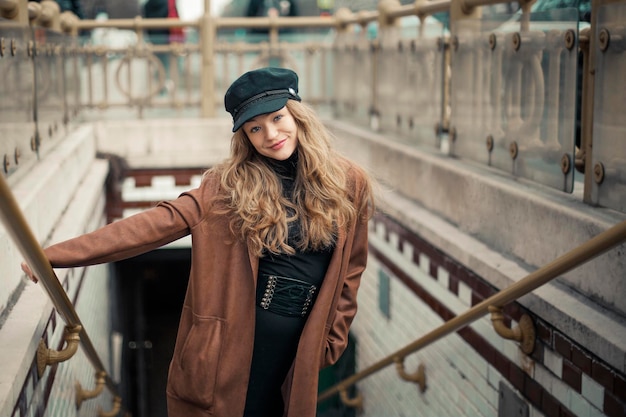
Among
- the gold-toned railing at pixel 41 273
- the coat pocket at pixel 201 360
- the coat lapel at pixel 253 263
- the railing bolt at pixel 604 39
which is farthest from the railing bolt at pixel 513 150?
the gold-toned railing at pixel 41 273

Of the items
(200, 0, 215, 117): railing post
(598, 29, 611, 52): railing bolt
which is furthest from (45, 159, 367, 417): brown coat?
(200, 0, 215, 117): railing post

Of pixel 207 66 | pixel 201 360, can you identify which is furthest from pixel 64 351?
pixel 207 66

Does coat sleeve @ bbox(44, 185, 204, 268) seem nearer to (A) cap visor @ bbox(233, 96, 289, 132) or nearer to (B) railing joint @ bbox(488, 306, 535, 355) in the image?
(A) cap visor @ bbox(233, 96, 289, 132)

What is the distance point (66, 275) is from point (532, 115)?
2484 mm

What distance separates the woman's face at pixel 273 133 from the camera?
3.03 m

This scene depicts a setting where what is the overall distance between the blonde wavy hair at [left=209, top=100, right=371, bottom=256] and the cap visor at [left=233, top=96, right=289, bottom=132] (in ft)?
0.33

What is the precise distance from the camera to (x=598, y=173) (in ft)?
12.3

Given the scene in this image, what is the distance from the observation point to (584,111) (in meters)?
4.12

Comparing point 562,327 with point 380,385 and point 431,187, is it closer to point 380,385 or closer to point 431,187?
point 431,187

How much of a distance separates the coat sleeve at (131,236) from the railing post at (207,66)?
6850 millimetres

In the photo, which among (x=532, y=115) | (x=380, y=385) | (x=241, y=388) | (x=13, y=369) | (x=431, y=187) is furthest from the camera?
(x=380, y=385)

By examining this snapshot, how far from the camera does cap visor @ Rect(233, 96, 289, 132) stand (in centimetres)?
299

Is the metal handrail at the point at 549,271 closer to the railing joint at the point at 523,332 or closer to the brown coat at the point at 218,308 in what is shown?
the railing joint at the point at 523,332

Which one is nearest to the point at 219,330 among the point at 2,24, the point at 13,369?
the point at 13,369
